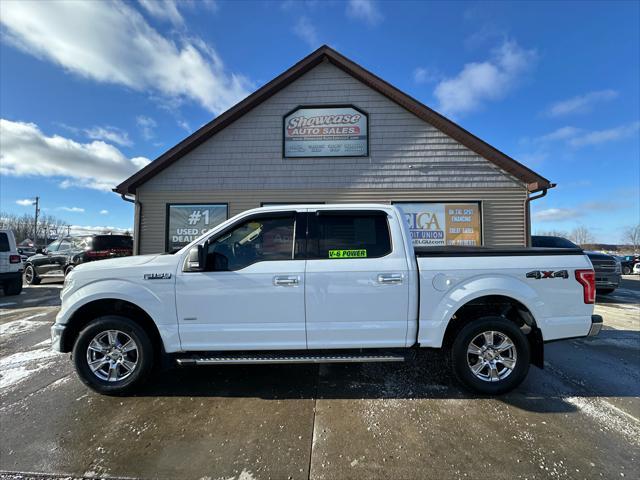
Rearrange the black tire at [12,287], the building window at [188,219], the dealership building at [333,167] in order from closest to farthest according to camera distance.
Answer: the dealership building at [333,167]
the building window at [188,219]
the black tire at [12,287]

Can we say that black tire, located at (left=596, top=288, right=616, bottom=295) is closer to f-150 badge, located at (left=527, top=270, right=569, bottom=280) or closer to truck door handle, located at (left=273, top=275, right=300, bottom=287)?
f-150 badge, located at (left=527, top=270, right=569, bottom=280)

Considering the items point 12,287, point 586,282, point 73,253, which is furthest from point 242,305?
point 73,253

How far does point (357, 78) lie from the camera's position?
924 cm

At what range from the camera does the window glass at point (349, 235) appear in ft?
11.1

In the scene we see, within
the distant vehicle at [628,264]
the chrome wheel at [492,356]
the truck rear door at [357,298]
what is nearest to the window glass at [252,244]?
the truck rear door at [357,298]

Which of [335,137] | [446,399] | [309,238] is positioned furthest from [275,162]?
[446,399]

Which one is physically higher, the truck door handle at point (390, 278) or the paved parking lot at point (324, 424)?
the truck door handle at point (390, 278)

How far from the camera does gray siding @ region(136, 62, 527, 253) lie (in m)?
8.93

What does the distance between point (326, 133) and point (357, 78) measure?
189 cm

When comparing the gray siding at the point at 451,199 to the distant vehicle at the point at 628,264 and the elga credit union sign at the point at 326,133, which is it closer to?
the elga credit union sign at the point at 326,133

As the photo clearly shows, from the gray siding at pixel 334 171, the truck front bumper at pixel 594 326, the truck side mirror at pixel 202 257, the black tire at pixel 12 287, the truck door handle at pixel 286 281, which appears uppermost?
the gray siding at pixel 334 171

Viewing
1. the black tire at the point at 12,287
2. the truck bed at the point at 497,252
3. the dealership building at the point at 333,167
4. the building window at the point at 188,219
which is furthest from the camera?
the black tire at the point at 12,287

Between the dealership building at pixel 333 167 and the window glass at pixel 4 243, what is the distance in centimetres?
400

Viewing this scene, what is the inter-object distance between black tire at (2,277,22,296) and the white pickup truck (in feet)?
30.0
